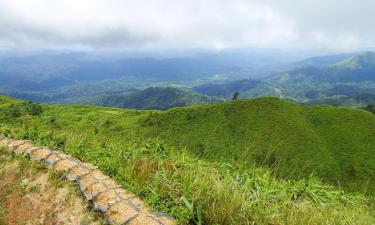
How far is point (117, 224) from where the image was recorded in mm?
7223

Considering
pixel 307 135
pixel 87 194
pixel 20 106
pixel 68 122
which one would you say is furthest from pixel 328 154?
pixel 20 106

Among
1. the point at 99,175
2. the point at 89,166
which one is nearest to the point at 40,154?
the point at 89,166

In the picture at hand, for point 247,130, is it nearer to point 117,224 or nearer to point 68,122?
point 68,122

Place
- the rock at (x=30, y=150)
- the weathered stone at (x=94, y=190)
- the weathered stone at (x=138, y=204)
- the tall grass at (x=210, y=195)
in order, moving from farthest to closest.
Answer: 1. the rock at (x=30, y=150)
2. the weathered stone at (x=94, y=190)
3. the weathered stone at (x=138, y=204)
4. the tall grass at (x=210, y=195)

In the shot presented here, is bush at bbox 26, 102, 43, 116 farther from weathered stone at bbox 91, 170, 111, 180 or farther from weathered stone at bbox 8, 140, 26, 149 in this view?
weathered stone at bbox 91, 170, 111, 180

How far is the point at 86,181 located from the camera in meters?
9.36

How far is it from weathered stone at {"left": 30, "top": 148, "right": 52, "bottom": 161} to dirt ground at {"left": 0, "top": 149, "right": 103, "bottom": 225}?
268 millimetres

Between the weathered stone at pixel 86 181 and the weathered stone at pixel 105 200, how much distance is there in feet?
2.61

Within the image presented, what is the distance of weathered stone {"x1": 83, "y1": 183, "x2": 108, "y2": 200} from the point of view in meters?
8.56

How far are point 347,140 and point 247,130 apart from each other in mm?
21734

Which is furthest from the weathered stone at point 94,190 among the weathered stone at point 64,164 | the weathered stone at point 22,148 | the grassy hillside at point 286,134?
the grassy hillside at point 286,134

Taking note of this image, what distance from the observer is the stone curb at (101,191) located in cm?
734

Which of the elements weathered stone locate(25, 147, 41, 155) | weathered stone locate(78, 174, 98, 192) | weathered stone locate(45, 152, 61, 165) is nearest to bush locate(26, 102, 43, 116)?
weathered stone locate(25, 147, 41, 155)

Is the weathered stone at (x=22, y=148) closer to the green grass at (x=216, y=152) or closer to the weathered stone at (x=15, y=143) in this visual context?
the weathered stone at (x=15, y=143)
